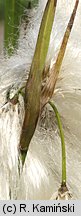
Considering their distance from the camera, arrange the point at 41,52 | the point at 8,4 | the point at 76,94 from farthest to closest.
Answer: the point at 8,4 → the point at 76,94 → the point at 41,52

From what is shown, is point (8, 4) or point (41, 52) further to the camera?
point (8, 4)

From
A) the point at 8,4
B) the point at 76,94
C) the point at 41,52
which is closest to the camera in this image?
the point at 41,52

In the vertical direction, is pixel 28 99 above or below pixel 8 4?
below

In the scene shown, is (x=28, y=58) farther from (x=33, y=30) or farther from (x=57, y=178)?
(x=57, y=178)

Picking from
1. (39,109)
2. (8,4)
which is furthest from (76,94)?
(8,4)

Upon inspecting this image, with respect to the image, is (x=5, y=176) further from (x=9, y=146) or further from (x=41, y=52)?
(x=41, y=52)

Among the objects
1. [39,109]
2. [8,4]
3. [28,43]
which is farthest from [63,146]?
[8,4]

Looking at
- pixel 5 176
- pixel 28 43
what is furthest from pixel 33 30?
pixel 5 176

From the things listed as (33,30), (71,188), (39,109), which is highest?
A: (33,30)

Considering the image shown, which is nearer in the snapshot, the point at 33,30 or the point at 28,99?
the point at 28,99
